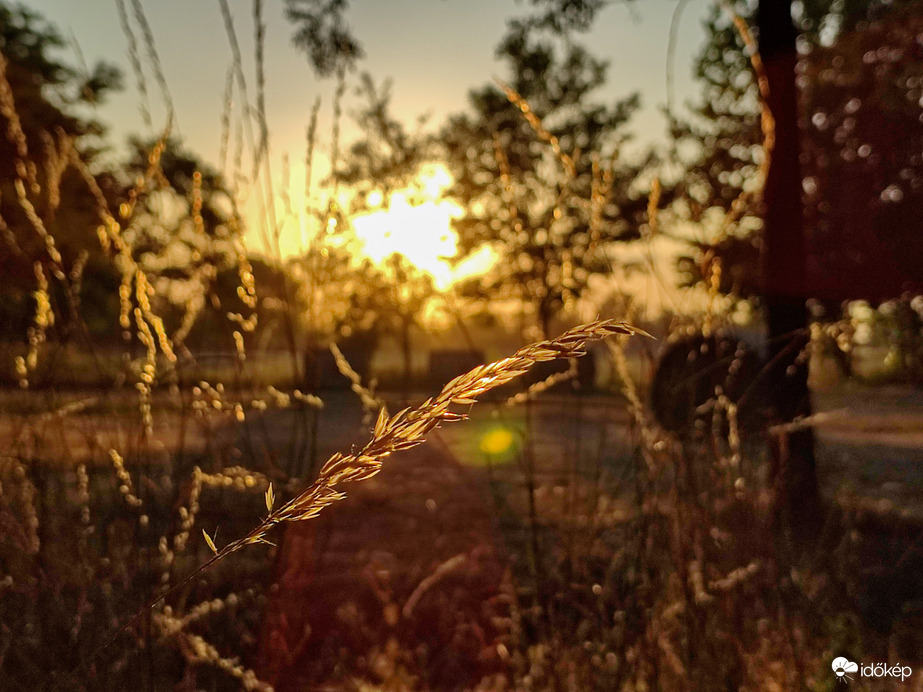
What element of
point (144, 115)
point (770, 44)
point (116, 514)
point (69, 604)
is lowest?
point (69, 604)

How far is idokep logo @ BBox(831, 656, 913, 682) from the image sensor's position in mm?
1544

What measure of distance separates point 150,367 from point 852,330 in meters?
1.33

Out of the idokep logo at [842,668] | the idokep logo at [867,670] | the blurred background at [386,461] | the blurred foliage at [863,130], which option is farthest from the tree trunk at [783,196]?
the idokep logo at [842,668]

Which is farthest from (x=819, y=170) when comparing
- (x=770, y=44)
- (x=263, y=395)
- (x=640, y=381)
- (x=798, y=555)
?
(x=263, y=395)

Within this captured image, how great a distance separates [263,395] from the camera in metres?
1.63

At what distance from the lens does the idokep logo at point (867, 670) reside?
5.07 feet

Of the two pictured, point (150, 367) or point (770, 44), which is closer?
point (150, 367)

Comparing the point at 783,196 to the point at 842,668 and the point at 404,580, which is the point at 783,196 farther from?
the point at 842,668

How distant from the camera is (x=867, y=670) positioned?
1609mm

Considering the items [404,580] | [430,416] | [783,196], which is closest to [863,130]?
[783,196]

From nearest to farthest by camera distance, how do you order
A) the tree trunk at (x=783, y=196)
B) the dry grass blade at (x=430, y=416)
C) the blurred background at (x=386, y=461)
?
1. the dry grass blade at (x=430, y=416)
2. the blurred background at (x=386, y=461)
3. the tree trunk at (x=783, y=196)

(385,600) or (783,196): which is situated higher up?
(783,196)

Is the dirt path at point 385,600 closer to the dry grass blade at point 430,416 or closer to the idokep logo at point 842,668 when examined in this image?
the idokep logo at point 842,668

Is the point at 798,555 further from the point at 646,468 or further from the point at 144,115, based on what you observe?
the point at 144,115
